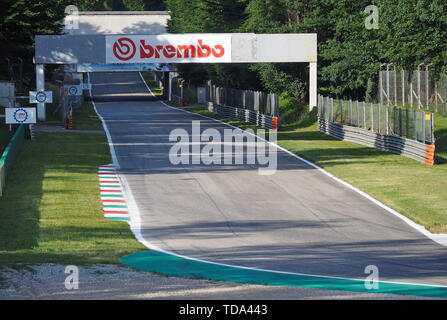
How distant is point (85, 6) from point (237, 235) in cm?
16132

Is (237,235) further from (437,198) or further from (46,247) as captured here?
(437,198)

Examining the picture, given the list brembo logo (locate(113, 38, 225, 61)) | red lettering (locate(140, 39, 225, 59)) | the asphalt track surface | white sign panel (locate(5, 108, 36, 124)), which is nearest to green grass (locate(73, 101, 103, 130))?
brembo logo (locate(113, 38, 225, 61))

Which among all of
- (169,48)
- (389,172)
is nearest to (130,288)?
(389,172)

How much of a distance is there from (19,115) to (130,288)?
27.8m

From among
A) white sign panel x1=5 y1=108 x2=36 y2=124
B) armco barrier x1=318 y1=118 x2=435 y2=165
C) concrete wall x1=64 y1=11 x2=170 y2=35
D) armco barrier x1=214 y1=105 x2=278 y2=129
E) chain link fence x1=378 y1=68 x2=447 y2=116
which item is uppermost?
concrete wall x1=64 y1=11 x2=170 y2=35

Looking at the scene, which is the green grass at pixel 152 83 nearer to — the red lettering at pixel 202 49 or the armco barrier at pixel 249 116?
the armco barrier at pixel 249 116

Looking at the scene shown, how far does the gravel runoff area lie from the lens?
14188mm

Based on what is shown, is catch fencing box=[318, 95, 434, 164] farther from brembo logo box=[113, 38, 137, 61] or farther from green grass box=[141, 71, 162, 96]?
green grass box=[141, 71, 162, 96]

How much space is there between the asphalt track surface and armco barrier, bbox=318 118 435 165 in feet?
15.0

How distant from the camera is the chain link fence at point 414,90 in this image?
47.7 m

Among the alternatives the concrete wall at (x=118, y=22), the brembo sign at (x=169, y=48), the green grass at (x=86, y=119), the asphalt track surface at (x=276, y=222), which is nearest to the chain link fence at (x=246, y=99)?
the brembo sign at (x=169, y=48)

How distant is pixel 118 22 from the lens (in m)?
121

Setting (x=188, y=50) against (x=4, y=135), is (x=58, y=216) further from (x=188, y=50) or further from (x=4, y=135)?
(x=188, y=50)

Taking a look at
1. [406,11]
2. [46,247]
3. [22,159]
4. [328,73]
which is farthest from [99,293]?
[328,73]
